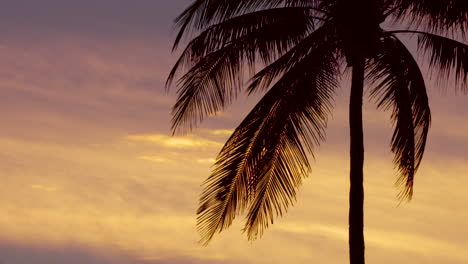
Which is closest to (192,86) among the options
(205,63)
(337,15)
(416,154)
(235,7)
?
(205,63)

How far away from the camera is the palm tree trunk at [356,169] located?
1738cm

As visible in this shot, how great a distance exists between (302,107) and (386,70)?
174 centimetres

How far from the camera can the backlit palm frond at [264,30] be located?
61.5 feet

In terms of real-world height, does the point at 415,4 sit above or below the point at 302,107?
above

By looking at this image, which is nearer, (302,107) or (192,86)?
(302,107)

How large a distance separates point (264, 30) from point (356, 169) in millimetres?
3187

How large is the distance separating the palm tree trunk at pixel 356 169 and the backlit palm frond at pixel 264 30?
147 centimetres

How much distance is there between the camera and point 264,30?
1873 cm

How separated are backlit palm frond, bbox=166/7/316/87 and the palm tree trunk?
58.0 inches

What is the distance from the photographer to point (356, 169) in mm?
17609

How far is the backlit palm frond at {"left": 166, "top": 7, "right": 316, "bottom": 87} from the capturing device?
18.7m

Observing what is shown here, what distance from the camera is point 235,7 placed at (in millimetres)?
18672

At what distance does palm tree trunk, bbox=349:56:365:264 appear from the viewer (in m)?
17.4

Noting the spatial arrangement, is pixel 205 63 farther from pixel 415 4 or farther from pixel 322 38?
pixel 415 4
